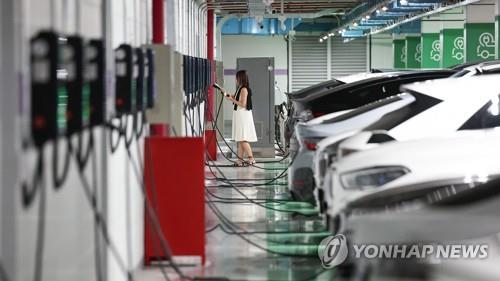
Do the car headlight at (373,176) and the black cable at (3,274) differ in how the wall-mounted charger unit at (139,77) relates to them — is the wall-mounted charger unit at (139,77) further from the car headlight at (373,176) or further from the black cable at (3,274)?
the black cable at (3,274)

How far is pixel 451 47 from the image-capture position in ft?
73.1

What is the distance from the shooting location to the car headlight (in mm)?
5238

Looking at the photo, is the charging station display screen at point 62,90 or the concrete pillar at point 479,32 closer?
the charging station display screen at point 62,90

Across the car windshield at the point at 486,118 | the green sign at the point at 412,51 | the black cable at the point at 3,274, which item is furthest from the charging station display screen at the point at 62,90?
the green sign at the point at 412,51

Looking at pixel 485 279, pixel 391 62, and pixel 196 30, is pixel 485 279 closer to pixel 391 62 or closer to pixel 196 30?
pixel 196 30

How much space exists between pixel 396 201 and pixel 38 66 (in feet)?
7.93

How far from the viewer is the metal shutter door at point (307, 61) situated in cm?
3062

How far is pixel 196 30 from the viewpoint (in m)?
14.4

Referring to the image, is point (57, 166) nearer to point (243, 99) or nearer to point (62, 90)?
point (62, 90)

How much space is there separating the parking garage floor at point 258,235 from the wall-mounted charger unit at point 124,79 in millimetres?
1731

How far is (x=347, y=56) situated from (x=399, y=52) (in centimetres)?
235

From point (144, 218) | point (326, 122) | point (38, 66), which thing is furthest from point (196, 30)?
point (38, 66)

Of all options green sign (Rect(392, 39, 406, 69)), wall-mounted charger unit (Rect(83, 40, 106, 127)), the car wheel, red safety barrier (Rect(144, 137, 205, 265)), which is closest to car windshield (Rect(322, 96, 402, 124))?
red safety barrier (Rect(144, 137, 205, 265))

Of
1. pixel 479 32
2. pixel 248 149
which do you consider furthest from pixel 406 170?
pixel 479 32
